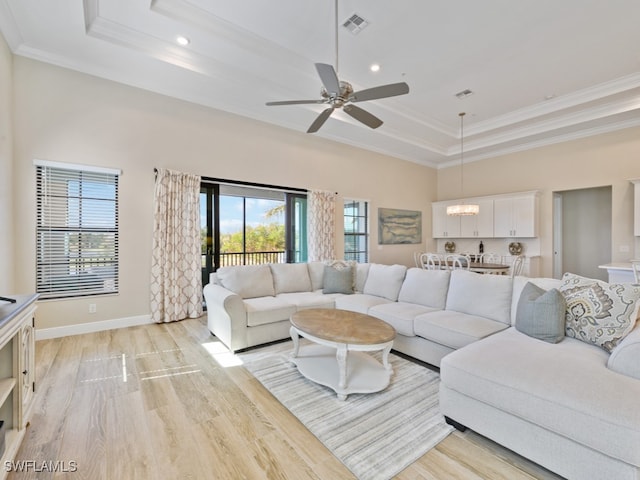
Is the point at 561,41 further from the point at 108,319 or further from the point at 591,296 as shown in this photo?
the point at 108,319

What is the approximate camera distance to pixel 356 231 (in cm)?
673

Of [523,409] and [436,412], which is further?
[436,412]

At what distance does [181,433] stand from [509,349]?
228 cm

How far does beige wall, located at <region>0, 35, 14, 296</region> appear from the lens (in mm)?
2990

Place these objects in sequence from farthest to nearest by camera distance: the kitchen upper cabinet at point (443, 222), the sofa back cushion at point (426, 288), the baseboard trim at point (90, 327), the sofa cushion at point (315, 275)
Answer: the kitchen upper cabinet at point (443, 222) < the sofa cushion at point (315, 275) < the baseboard trim at point (90, 327) < the sofa back cushion at point (426, 288)

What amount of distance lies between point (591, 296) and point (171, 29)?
15.3 ft

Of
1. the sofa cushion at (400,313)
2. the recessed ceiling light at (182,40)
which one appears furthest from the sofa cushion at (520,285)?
the recessed ceiling light at (182,40)

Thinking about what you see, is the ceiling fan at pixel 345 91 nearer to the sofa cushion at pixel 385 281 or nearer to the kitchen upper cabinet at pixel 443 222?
the sofa cushion at pixel 385 281

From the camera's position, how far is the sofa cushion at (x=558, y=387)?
4.32 feet

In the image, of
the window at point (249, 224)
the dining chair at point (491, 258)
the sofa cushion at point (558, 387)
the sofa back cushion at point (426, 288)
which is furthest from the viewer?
the dining chair at point (491, 258)

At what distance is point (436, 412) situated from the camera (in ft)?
6.98

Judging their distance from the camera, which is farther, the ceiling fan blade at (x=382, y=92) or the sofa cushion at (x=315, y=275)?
the sofa cushion at (x=315, y=275)

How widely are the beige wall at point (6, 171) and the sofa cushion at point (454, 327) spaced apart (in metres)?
4.24

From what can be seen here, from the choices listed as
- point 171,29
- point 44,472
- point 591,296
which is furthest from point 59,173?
point 591,296
